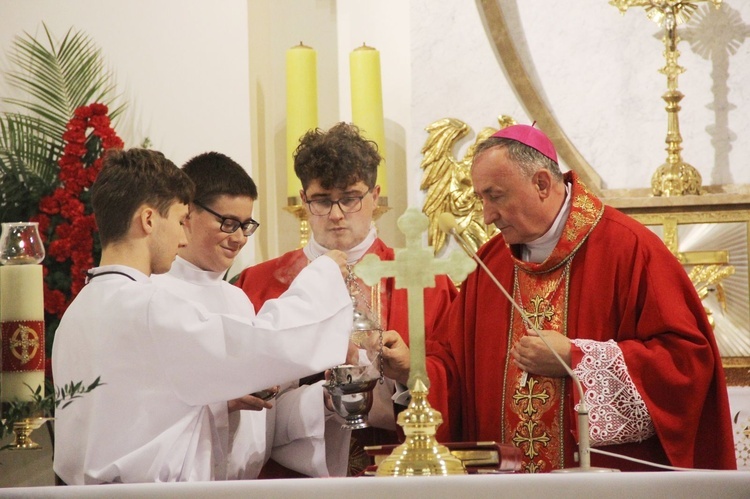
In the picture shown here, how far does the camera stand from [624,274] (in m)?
4.05

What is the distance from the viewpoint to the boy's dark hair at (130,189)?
3.19 meters

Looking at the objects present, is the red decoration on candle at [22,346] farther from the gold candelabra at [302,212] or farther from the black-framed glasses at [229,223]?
the gold candelabra at [302,212]

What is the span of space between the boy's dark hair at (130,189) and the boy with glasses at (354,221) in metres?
1.10

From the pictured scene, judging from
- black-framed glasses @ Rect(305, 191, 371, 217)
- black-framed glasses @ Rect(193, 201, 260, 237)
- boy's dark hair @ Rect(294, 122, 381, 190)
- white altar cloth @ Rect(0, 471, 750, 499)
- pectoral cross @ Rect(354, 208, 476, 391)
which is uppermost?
boy's dark hair @ Rect(294, 122, 381, 190)

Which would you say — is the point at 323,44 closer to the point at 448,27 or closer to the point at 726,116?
the point at 448,27

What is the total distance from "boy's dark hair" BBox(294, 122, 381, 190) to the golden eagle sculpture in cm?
120

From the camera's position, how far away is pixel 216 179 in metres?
3.93

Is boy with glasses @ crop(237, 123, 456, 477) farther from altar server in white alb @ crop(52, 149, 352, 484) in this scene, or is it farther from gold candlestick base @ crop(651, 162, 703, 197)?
gold candlestick base @ crop(651, 162, 703, 197)

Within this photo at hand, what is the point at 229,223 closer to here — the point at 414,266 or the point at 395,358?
the point at 395,358

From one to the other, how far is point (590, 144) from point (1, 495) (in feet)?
13.4

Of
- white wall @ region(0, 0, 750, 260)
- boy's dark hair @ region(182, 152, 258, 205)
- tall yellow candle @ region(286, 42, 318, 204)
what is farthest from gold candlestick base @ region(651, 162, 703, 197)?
boy's dark hair @ region(182, 152, 258, 205)

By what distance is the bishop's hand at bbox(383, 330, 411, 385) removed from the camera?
147 inches

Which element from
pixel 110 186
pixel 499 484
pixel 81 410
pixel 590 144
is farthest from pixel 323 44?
pixel 499 484

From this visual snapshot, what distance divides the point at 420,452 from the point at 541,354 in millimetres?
1217
